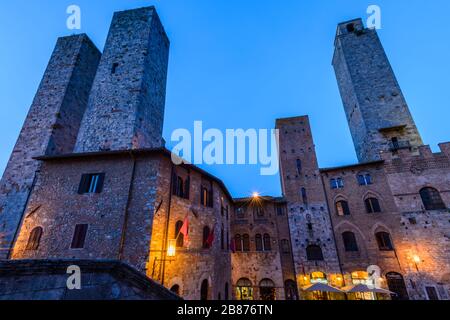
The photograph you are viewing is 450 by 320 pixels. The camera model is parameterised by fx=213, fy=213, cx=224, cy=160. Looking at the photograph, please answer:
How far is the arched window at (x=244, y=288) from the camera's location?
734 inches

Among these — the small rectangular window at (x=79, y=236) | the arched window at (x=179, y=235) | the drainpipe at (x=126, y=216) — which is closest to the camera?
the drainpipe at (x=126, y=216)

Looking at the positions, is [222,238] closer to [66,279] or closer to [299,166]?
[299,166]

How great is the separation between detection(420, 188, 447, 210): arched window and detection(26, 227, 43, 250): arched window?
2483 cm

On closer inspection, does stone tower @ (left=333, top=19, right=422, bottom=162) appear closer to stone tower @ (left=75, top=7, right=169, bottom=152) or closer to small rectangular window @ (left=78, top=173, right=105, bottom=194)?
stone tower @ (left=75, top=7, right=169, bottom=152)

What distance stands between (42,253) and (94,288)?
9.09 m

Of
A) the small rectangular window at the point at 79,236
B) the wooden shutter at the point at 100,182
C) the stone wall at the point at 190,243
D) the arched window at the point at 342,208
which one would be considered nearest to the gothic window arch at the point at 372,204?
the arched window at the point at 342,208

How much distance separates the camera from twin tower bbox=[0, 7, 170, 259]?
45.8 ft

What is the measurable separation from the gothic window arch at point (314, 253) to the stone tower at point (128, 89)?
15.5 metres

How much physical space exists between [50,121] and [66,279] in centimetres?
1665

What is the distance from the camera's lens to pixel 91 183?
36.7ft

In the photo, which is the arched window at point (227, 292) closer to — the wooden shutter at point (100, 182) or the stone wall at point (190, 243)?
the stone wall at point (190, 243)

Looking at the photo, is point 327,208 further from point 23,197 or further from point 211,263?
point 23,197

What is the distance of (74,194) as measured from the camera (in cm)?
1097

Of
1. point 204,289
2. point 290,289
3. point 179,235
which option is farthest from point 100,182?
point 290,289
